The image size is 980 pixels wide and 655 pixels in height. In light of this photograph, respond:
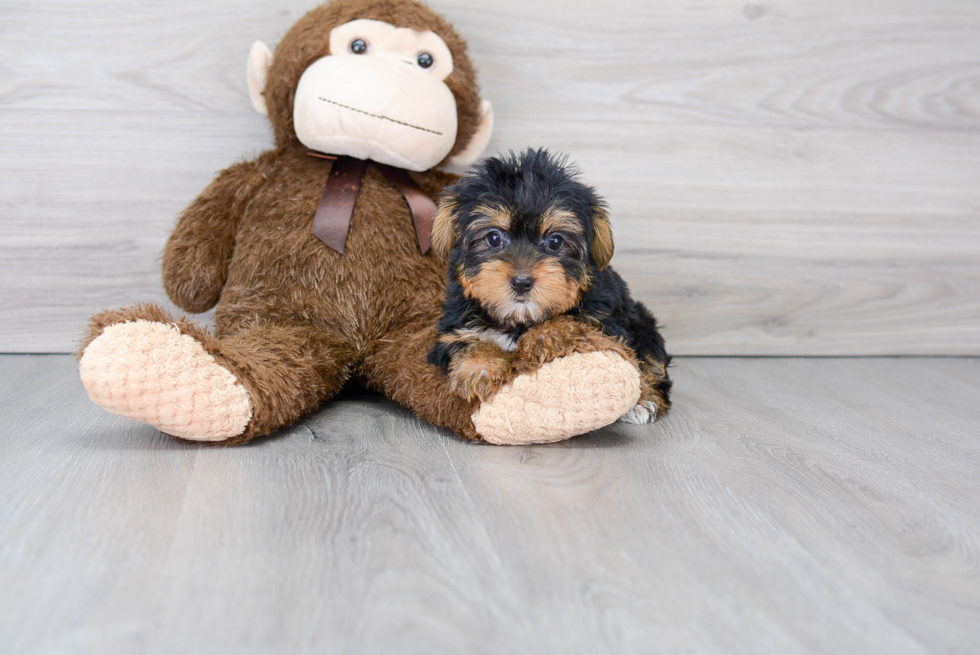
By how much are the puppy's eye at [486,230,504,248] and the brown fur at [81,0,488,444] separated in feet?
1.22

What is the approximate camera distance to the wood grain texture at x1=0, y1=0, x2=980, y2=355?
2211mm

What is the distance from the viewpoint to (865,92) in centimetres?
245

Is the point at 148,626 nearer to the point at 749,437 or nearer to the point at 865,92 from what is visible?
the point at 749,437

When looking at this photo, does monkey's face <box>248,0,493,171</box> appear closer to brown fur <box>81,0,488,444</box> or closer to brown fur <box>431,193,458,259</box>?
brown fur <box>81,0,488,444</box>

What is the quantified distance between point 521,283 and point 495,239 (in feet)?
0.41

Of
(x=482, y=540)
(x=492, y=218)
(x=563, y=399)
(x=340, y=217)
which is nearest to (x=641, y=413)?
(x=563, y=399)

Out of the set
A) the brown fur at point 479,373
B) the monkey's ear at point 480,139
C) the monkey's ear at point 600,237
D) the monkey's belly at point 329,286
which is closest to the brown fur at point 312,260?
the monkey's belly at point 329,286

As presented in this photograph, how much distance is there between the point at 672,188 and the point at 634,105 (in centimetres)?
29

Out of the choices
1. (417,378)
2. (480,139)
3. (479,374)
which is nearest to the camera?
(479,374)

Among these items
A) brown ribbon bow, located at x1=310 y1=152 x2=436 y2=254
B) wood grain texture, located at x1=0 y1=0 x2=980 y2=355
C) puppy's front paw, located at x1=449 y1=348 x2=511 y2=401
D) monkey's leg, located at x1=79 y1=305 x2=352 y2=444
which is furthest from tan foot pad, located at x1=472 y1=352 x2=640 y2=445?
wood grain texture, located at x1=0 y1=0 x2=980 y2=355

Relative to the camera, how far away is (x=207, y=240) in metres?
1.92

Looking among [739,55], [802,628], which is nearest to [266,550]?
[802,628]

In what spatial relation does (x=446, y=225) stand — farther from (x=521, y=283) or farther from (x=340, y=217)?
(x=340, y=217)

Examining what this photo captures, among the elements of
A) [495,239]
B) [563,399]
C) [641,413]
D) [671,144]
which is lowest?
[641,413]
